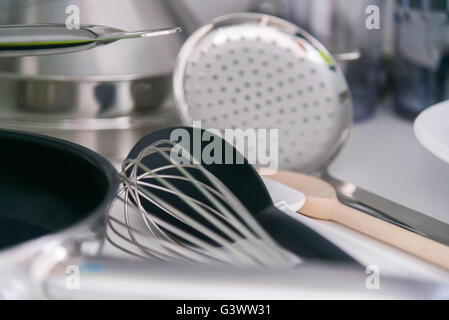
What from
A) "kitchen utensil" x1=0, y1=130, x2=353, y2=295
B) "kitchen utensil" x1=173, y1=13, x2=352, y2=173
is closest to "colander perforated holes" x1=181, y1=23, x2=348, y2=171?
"kitchen utensil" x1=173, y1=13, x2=352, y2=173

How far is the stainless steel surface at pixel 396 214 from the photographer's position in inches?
12.5

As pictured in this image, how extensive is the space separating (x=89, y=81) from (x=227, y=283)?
195mm

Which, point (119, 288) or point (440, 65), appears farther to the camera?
point (440, 65)

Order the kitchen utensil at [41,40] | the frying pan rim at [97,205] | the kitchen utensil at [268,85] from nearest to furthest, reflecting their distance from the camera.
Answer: the frying pan rim at [97,205] < the kitchen utensil at [41,40] < the kitchen utensil at [268,85]

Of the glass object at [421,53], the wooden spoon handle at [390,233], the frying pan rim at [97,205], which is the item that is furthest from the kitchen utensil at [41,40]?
the glass object at [421,53]

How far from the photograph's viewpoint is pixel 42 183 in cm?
29

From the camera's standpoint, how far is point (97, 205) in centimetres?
22

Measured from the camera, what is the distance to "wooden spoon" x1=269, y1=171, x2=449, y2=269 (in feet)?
0.99

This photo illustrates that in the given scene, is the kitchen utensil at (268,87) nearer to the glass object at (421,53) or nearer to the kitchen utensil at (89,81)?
the kitchen utensil at (89,81)

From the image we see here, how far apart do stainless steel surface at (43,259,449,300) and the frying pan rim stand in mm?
31

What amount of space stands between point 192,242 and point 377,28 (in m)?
0.30

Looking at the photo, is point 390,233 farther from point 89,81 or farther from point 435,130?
point 89,81

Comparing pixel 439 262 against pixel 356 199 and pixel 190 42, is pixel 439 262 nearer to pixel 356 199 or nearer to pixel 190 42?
pixel 356 199
